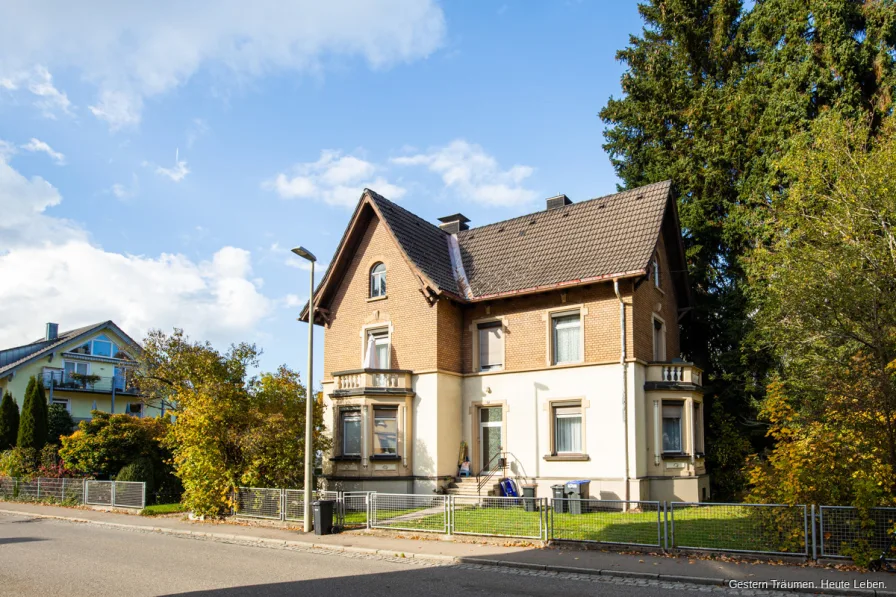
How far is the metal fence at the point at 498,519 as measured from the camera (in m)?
15.0

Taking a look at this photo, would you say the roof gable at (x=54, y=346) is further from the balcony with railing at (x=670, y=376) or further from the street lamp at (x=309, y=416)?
the balcony with railing at (x=670, y=376)

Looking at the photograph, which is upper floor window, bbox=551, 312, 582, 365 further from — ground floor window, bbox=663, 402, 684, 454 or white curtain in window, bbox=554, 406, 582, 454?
ground floor window, bbox=663, 402, 684, 454

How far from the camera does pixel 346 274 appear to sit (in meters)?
27.1

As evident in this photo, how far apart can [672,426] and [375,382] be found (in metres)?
9.96

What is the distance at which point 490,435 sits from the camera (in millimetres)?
24406

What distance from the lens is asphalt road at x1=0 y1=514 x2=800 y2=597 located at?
10.6 meters

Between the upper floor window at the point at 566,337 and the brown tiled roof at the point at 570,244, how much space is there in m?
1.30

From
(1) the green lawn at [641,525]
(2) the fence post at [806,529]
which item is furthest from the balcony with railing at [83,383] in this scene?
(2) the fence post at [806,529]

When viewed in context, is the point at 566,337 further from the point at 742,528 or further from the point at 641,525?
the point at 742,528

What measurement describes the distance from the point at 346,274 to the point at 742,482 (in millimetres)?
16417

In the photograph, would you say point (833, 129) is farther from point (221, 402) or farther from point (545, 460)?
point (221, 402)

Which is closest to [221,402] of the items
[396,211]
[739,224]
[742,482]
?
[396,211]

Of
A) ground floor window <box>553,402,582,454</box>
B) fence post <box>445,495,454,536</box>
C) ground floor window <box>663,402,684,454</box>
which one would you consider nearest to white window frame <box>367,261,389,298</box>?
ground floor window <box>553,402,582,454</box>

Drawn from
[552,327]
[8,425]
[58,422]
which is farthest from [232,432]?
[58,422]
